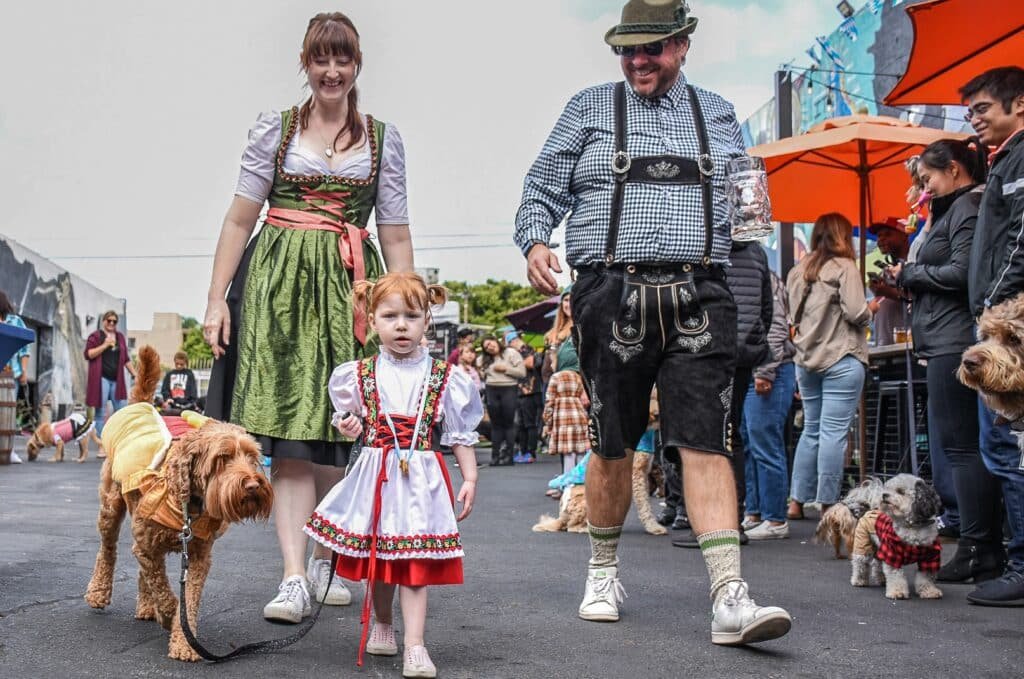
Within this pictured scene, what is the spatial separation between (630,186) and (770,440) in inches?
160

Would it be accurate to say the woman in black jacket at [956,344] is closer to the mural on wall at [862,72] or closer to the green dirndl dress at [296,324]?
the green dirndl dress at [296,324]

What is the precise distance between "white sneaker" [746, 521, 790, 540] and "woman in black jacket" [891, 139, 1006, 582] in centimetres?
198

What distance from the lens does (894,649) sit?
13.4ft

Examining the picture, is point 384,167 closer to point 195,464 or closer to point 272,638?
point 195,464

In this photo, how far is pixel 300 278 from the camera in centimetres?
456

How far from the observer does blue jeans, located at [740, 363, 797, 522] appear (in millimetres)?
7844

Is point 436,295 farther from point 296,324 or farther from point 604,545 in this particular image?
point 604,545

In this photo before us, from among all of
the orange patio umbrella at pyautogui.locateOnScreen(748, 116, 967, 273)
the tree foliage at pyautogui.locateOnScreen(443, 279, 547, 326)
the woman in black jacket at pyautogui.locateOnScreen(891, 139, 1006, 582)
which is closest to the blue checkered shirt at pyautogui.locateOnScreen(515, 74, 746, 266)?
the woman in black jacket at pyautogui.locateOnScreen(891, 139, 1006, 582)

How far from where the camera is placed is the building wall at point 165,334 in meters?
106

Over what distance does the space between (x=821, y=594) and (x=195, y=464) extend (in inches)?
122

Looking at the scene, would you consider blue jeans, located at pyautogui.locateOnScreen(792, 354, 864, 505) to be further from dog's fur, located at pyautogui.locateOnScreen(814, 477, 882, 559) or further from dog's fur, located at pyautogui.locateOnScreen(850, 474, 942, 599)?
dog's fur, located at pyautogui.locateOnScreen(850, 474, 942, 599)

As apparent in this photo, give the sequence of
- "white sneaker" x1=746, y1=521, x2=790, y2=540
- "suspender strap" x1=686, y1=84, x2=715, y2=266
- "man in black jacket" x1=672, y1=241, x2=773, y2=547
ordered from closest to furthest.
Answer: "suspender strap" x1=686, y1=84, x2=715, y2=266 < "man in black jacket" x1=672, y1=241, x2=773, y2=547 < "white sneaker" x1=746, y1=521, x2=790, y2=540

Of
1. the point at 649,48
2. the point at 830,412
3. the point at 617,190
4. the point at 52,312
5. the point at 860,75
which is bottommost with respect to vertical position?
the point at 830,412

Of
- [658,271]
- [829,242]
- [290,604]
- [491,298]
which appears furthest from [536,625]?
[491,298]
